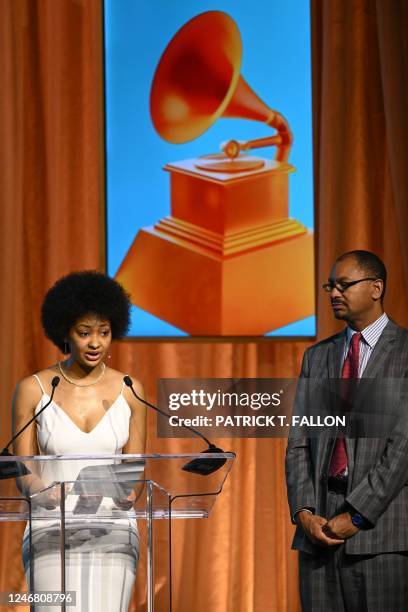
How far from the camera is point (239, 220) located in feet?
15.5

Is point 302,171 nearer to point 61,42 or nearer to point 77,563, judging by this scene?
point 61,42

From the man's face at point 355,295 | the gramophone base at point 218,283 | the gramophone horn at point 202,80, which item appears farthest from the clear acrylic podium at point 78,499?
the gramophone horn at point 202,80

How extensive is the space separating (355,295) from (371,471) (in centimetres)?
57

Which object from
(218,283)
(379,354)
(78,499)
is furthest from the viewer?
(218,283)

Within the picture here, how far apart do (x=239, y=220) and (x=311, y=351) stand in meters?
1.62

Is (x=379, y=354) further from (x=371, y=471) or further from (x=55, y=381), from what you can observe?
(x=55, y=381)

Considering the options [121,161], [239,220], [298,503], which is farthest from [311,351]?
[121,161]

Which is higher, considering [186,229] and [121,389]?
[186,229]

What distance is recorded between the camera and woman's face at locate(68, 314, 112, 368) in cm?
301

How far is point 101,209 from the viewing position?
467cm

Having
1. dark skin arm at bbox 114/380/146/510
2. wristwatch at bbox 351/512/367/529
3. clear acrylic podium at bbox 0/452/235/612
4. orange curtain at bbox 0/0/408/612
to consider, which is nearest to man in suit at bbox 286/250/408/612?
wristwatch at bbox 351/512/367/529

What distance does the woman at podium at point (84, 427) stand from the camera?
7.70 feet

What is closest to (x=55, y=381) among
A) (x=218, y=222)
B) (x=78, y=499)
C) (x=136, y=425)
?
(x=136, y=425)

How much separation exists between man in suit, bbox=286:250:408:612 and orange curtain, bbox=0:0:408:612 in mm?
1369
